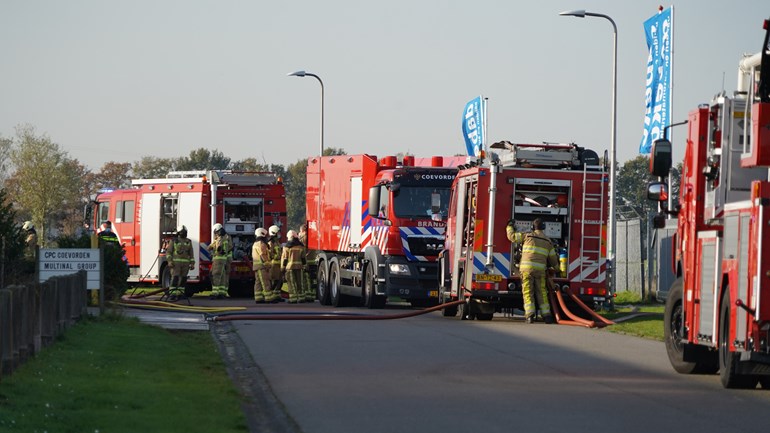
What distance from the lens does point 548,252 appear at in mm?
22719

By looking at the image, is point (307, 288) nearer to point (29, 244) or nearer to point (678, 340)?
point (29, 244)

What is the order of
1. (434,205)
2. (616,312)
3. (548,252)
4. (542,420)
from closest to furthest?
(542,420)
(548,252)
(616,312)
(434,205)

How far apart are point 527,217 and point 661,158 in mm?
9407

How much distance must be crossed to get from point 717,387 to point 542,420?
10.6 feet

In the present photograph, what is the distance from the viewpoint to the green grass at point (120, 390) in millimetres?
10086

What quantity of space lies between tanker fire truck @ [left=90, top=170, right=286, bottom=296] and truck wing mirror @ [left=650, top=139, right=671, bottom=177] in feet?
67.7

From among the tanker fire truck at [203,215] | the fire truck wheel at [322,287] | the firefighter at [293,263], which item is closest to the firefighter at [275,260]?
the firefighter at [293,263]

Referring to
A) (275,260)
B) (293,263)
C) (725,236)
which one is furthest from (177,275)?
(725,236)

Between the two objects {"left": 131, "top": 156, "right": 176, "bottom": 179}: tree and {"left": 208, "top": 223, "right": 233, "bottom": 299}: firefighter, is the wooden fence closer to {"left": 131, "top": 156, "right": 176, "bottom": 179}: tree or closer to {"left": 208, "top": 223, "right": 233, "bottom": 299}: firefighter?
{"left": 208, "top": 223, "right": 233, "bottom": 299}: firefighter

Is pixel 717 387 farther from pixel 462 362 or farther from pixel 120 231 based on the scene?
pixel 120 231

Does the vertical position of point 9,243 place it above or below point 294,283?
above

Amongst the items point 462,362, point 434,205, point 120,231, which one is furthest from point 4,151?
point 462,362

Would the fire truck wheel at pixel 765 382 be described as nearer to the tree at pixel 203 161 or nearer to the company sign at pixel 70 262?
the company sign at pixel 70 262

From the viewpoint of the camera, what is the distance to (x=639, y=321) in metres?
23.0
